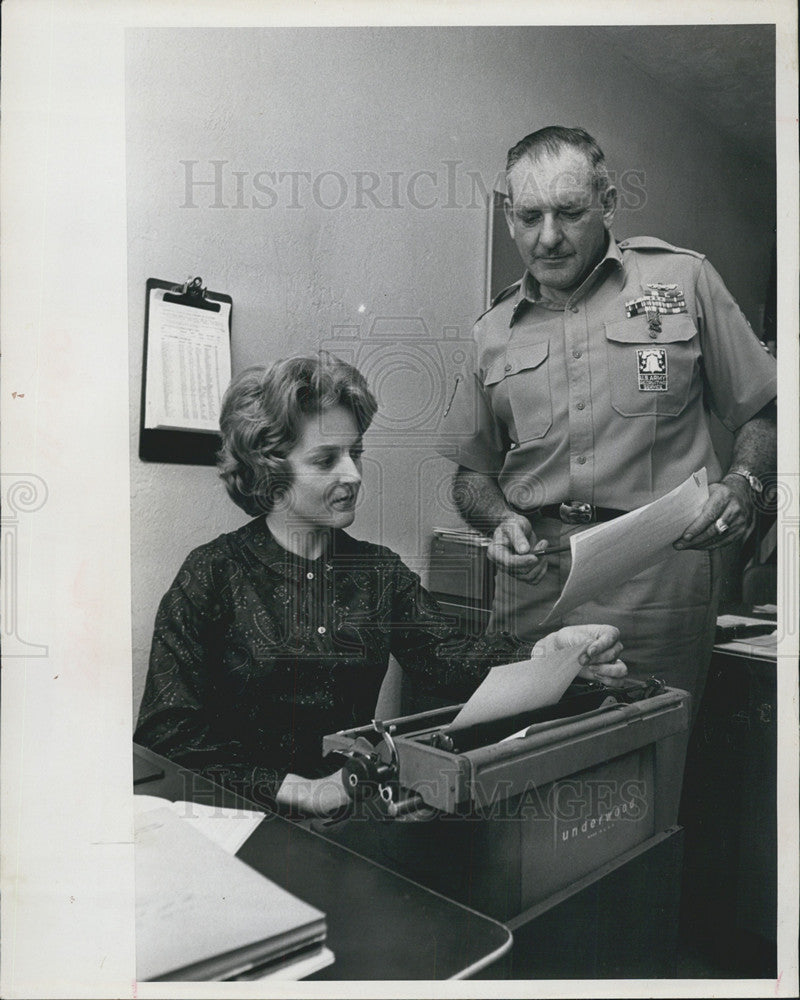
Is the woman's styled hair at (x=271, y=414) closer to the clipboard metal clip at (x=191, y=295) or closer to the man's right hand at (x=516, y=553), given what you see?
the clipboard metal clip at (x=191, y=295)

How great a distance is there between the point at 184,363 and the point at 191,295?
0.40 ft

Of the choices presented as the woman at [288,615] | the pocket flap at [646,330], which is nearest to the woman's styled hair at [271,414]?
the woman at [288,615]

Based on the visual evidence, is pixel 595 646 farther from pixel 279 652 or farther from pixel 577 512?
pixel 279 652

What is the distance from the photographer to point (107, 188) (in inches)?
59.4

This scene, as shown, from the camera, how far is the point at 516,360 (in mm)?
1540

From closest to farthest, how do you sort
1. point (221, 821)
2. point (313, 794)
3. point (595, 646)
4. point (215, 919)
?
point (215, 919) → point (221, 821) → point (313, 794) → point (595, 646)

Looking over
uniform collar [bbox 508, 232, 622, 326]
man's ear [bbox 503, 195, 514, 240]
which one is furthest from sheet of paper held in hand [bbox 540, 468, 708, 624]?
man's ear [bbox 503, 195, 514, 240]

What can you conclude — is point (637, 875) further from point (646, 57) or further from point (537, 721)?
point (646, 57)

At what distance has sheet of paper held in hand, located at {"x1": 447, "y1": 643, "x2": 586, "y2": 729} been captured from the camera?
50.1 inches

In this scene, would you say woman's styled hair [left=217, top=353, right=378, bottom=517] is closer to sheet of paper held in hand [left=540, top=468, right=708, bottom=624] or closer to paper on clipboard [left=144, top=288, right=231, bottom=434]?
paper on clipboard [left=144, top=288, right=231, bottom=434]

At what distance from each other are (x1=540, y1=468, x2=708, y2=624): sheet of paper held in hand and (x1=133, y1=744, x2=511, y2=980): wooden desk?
616 millimetres

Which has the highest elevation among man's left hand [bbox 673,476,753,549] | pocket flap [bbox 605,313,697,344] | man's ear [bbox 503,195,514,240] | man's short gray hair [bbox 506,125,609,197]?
man's short gray hair [bbox 506,125,609,197]

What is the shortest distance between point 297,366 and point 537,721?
0.75m

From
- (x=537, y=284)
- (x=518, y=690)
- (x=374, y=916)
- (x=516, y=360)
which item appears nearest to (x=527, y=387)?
(x=516, y=360)
